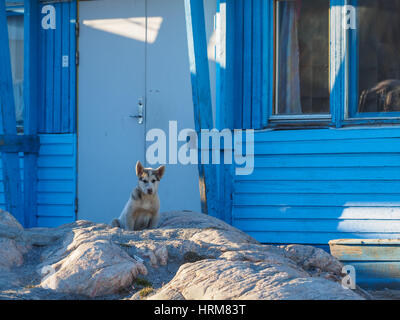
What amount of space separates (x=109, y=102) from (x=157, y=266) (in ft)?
14.3

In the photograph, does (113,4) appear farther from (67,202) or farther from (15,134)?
(67,202)

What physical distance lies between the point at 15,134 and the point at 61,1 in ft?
7.06

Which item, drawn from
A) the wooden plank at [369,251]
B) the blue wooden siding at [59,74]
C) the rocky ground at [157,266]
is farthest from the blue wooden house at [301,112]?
the rocky ground at [157,266]

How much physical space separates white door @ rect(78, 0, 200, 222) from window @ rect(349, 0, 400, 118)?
7.53 feet

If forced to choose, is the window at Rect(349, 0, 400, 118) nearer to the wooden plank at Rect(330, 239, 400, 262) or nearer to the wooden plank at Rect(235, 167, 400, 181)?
the wooden plank at Rect(235, 167, 400, 181)

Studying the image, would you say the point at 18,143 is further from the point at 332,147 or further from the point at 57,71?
the point at 332,147

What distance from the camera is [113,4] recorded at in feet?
28.7

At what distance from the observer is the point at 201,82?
285 inches

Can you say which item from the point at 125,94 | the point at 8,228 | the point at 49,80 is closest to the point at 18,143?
the point at 49,80

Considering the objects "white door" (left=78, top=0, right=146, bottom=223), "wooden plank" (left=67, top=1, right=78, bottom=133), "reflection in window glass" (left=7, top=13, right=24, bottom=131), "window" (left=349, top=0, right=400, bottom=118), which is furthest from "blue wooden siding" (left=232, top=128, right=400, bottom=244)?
"reflection in window glass" (left=7, top=13, right=24, bottom=131)

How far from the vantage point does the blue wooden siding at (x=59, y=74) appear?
8930mm

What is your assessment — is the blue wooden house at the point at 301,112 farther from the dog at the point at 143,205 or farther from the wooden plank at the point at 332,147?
the dog at the point at 143,205

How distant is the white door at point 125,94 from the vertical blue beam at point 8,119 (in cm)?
92
